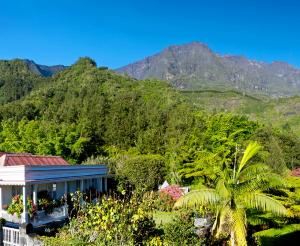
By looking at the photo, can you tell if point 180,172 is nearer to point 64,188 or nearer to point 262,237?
point 64,188

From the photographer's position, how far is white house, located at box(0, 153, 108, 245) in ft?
64.0

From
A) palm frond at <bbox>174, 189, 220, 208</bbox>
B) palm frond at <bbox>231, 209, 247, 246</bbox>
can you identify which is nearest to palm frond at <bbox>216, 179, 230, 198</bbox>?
palm frond at <bbox>174, 189, 220, 208</bbox>

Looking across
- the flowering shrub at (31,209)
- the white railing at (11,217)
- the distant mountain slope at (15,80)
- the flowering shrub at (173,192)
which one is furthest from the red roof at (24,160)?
the distant mountain slope at (15,80)

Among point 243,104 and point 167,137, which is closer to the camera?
point 167,137

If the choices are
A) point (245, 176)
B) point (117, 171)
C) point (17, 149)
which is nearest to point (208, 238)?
point (245, 176)

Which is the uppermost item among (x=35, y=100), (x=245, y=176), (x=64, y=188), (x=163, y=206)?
(x=35, y=100)

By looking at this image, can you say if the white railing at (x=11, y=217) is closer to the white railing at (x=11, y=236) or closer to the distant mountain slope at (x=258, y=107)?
the white railing at (x=11, y=236)

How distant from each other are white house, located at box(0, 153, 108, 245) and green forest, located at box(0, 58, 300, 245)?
256 centimetres

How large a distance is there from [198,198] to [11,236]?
9.44m

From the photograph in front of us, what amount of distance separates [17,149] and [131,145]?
1976cm

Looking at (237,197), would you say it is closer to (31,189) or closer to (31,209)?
(31,209)

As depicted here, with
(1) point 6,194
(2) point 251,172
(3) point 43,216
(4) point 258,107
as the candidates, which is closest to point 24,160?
(1) point 6,194

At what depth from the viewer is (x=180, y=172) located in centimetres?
3781

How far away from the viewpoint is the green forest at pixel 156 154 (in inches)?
595
